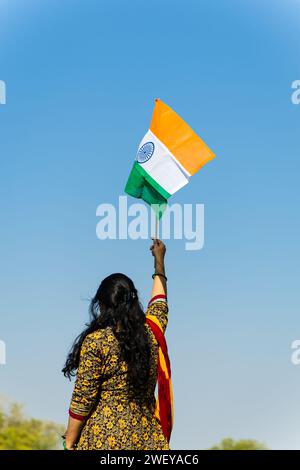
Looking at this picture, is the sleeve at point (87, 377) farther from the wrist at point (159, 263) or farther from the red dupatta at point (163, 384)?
the wrist at point (159, 263)

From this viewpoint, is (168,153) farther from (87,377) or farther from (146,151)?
(87,377)

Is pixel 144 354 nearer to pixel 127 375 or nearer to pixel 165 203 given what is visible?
pixel 127 375

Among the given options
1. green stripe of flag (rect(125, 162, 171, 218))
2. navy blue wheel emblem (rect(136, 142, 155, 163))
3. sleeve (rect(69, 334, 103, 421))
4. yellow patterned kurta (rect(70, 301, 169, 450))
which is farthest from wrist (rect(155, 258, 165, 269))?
Answer: navy blue wheel emblem (rect(136, 142, 155, 163))

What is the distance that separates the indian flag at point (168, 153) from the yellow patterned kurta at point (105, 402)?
2.30 metres

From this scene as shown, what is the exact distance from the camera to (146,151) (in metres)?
7.82

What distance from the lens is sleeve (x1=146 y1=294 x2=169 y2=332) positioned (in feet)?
19.4

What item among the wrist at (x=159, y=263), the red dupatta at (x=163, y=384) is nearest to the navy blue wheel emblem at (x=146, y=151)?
the wrist at (x=159, y=263)

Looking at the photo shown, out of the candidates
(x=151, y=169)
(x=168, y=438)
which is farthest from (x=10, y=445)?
(x=168, y=438)

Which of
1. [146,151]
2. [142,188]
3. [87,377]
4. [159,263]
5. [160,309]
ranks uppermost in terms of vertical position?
[146,151]

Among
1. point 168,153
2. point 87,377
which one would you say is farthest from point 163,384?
point 168,153

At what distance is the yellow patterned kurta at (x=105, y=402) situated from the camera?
5.43 metres

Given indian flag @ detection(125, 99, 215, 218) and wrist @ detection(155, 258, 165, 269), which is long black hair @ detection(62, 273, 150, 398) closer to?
wrist @ detection(155, 258, 165, 269)

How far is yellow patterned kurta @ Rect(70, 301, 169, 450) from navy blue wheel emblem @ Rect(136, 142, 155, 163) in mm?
2616

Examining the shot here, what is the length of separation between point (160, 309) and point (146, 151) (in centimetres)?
220
